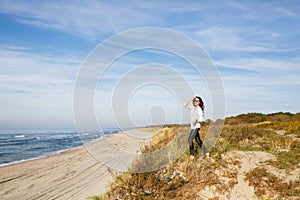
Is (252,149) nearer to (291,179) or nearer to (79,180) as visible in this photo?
(291,179)

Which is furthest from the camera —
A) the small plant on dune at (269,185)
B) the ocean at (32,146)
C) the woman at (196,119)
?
the ocean at (32,146)

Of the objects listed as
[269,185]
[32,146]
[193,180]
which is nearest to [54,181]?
[193,180]

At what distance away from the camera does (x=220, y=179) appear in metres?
8.15

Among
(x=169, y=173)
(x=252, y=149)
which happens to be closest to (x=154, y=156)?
(x=169, y=173)

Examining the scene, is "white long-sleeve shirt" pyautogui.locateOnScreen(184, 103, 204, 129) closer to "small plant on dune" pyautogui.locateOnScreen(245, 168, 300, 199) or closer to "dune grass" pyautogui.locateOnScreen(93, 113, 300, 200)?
"dune grass" pyautogui.locateOnScreen(93, 113, 300, 200)

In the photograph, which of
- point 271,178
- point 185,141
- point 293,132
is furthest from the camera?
point 293,132

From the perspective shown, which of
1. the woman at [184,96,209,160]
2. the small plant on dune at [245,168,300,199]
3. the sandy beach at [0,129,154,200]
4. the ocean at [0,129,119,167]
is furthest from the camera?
the ocean at [0,129,119,167]

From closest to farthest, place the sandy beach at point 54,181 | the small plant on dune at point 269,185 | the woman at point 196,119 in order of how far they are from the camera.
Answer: the small plant on dune at point 269,185 < the woman at point 196,119 < the sandy beach at point 54,181

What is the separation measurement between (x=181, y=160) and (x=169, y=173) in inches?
30.7

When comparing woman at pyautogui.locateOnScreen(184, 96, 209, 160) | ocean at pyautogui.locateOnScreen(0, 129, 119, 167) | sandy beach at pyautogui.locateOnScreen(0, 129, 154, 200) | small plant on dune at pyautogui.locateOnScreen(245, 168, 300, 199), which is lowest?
sandy beach at pyautogui.locateOnScreen(0, 129, 154, 200)

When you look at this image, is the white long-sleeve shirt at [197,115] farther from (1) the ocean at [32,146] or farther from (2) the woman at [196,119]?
(1) the ocean at [32,146]

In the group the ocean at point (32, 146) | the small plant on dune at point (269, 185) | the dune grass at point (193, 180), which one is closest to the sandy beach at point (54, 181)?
the ocean at point (32, 146)

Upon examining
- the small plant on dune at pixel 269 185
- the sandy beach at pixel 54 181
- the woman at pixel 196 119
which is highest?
the woman at pixel 196 119

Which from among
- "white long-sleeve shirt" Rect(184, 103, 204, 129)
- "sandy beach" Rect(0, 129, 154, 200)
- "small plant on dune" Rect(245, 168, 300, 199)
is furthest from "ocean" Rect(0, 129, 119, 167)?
"small plant on dune" Rect(245, 168, 300, 199)
